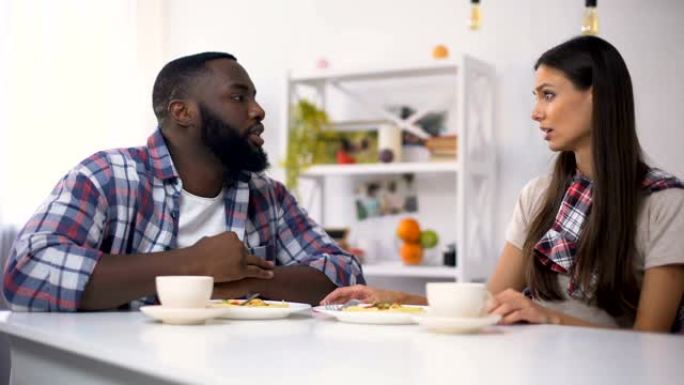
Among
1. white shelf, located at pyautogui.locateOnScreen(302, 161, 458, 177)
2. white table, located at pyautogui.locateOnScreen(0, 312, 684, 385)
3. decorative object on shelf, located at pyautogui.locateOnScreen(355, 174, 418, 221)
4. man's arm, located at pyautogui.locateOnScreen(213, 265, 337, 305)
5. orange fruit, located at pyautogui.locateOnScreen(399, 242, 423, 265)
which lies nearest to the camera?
white table, located at pyautogui.locateOnScreen(0, 312, 684, 385)

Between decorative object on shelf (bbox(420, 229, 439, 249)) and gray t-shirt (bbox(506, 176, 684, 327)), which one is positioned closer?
gray t-shirt (bbox(506, 176, 684, 327))

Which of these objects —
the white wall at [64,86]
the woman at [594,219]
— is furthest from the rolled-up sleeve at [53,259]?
the white wall at [64,86]

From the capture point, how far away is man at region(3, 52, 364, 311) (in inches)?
61.7

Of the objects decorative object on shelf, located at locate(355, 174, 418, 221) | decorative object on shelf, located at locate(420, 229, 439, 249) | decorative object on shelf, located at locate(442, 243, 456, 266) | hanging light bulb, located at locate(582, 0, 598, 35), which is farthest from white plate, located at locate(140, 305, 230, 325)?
decorative object on shelf, located at locate(355, 174, 418, 221)

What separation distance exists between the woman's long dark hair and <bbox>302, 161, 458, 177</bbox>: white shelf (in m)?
1.51

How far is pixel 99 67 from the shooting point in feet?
12.3

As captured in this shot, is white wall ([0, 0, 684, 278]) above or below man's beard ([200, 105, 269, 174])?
above

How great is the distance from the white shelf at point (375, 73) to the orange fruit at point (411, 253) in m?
0.72

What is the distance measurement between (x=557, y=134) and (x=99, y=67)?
2422 mm

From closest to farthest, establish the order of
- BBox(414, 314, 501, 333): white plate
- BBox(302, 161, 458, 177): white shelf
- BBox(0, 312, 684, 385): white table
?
1. BBox(0, 312, 684, 385): white table
2. BBox(414, 314, 501, 333): white plate
3. BBox(302, 161, 458, 177): white shelf

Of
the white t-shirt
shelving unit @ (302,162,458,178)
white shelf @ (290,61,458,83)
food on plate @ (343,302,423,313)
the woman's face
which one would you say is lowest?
food on plate @ (343,302,423,313)

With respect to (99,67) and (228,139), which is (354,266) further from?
(99,67)

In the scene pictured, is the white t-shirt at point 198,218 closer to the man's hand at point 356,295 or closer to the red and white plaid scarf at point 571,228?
the man's hand at point 356,295

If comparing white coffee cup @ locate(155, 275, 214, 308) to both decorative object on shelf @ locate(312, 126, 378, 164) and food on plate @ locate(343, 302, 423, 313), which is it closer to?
food on plate @ locate(343, 302, 423, 313)
